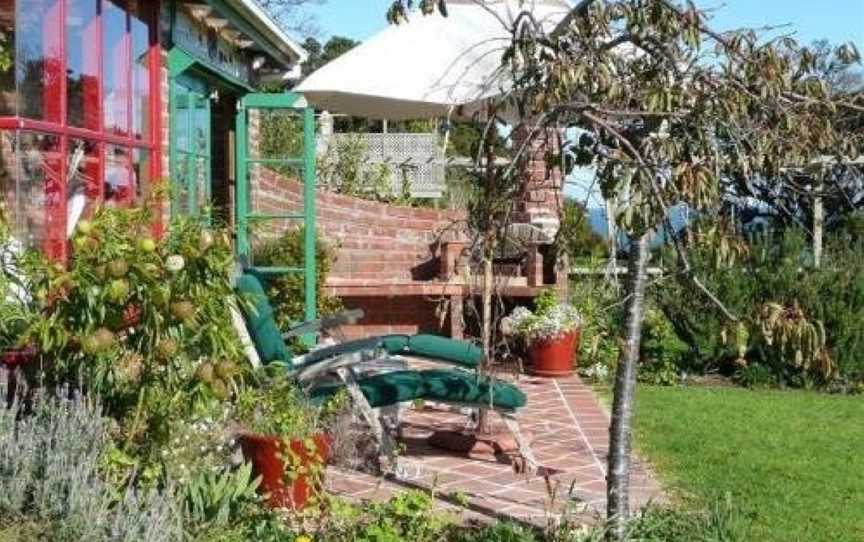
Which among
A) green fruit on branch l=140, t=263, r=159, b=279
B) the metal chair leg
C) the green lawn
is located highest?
green fruit on branch l=140, t=263, r=159, b=279

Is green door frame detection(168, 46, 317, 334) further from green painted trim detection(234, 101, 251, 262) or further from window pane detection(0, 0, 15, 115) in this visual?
window pane detection(0, 0, 15, 115)

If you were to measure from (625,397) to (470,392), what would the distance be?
191 centimetres

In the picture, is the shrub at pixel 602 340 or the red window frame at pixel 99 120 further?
the shrub at pixel 602 340

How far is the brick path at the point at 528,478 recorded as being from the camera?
19.5ft

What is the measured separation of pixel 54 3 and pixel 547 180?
9.34 ft

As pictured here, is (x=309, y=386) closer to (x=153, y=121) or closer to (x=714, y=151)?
(x=153, y=121)

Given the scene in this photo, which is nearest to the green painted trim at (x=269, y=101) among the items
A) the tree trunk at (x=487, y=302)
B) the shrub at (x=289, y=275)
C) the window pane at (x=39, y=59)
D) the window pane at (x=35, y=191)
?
the shrub at (x=289, y=275)

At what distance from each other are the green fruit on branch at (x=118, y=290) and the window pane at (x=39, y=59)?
157 cm

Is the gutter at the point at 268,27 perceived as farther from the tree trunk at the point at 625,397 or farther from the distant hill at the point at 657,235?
the tree trunk at the point at 625,397

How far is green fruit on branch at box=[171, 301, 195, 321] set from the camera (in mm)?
4773

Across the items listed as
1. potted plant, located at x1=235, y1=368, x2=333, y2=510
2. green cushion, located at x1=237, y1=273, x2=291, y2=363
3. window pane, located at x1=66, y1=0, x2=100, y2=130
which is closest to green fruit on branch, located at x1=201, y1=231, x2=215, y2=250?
potted plant, located at x1=235, y1=368, x2=333, y2=510

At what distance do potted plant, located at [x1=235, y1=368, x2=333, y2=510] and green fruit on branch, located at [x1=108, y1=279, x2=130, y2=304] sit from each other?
41.4 inches

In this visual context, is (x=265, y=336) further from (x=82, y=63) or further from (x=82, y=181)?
(x=82, y=63)

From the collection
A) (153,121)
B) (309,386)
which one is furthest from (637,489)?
(153,121)
